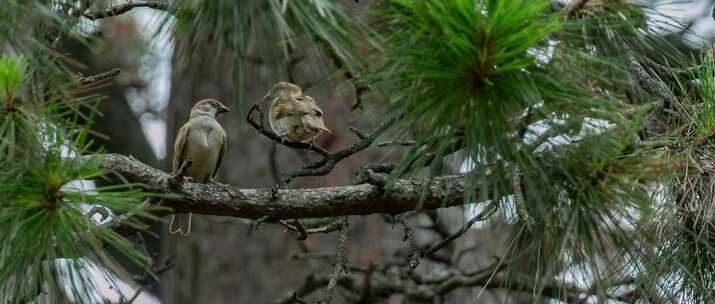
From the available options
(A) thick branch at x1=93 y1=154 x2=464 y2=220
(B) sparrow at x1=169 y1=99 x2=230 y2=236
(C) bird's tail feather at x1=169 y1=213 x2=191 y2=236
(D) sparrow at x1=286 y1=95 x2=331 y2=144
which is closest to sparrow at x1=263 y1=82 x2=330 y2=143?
(D) sparrow at x1=286 y1=95 x2=331 y2=144

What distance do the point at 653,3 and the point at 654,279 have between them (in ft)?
2.55

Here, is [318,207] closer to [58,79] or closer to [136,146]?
[58,79]

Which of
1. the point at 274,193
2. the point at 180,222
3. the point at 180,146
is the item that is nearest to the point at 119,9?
the point at 274,193

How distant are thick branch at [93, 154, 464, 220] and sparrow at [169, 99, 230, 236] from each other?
1.58 meters

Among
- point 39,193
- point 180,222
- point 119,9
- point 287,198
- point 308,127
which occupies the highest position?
point 119,9

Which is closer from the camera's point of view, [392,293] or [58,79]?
[58,79]

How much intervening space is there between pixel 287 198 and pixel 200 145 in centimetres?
170

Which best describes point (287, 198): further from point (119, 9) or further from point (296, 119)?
point (296, 119)

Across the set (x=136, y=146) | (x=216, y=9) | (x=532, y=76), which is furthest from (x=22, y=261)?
(x=136, y=146)

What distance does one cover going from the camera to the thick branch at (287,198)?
3117mm

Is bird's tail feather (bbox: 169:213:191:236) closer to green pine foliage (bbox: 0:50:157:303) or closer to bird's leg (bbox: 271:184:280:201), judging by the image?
bird's leg (bbox: 271:184:280:201)

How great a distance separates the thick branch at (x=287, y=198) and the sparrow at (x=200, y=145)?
1584 mm

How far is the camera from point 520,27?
6.43 ft

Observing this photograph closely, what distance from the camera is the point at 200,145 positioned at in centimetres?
486
